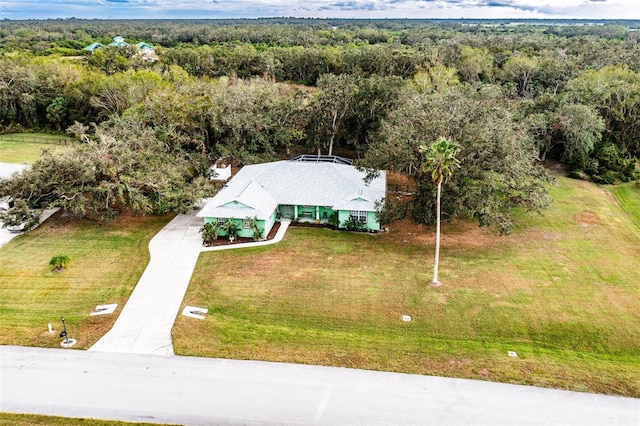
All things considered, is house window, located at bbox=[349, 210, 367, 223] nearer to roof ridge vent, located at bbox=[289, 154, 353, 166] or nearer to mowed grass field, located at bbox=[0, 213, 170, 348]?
roof ridge vent, located at bbox=[289, 154, 353, 166]

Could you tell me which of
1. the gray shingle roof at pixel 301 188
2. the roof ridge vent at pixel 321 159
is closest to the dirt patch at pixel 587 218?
the gray shingle roof at pixel 301 188

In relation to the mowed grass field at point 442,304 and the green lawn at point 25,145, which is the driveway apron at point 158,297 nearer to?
the mowed grass field at point 442,304

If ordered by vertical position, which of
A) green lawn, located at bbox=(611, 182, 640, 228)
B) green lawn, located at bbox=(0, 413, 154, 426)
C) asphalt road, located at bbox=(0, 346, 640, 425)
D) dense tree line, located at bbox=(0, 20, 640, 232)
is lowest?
green lawn, located at bbox=(611, 182, 640, 228)

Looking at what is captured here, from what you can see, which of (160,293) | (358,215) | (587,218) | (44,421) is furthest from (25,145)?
(587,218)

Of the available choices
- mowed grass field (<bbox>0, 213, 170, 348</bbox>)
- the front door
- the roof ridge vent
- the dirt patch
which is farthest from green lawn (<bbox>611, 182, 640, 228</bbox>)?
mowed grass field (<bbox>0, 213, 170, 348</bbox>)

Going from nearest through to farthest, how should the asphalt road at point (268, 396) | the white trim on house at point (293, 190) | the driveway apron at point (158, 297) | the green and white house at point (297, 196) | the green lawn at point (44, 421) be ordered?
the green lawn at point (44, 421), the asphalt road at point (268, 396), the driveway apron at point (158, 297), the green and white house at point (297, 196), the white trim on house at point (293, 190)

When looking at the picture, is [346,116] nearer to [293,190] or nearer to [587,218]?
[293,190]

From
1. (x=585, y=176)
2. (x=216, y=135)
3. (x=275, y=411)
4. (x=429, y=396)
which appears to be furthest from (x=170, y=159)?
(x=585, y=176)
